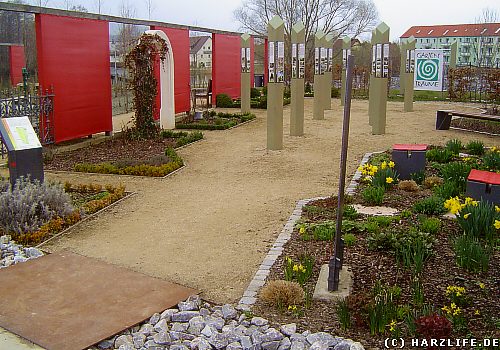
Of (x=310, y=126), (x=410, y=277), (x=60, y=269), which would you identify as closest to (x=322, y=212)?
(x=410, y=277)

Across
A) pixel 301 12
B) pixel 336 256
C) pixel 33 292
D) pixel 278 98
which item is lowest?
pixel 33 292

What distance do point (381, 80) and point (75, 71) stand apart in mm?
7433

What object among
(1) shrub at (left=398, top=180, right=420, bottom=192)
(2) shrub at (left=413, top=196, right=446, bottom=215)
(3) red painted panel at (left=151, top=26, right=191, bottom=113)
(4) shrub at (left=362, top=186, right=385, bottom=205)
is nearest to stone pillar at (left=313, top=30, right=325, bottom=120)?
(3) red painted panel at (left=151, top=26, right=191, bottom=113)

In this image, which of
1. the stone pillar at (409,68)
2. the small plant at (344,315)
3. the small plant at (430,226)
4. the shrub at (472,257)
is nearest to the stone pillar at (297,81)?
the stone pillar at (409,68)

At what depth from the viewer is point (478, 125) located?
15.3 meters

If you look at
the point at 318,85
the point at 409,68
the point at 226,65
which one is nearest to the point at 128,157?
the point at 318,85

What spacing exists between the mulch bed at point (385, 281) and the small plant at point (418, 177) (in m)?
2.01

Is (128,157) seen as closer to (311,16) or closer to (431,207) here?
(431,207)

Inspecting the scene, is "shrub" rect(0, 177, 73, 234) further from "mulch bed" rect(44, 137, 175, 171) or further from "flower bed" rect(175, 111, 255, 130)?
"flower bed" rect(175, 111, 255, 130)

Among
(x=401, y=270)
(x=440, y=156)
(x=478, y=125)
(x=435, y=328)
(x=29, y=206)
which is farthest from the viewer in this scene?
(x=478, y=125)

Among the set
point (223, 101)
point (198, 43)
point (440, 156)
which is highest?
point (198, 43)

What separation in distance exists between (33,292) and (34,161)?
3.02 meters

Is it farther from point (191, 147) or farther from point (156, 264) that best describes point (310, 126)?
point (156, 264)

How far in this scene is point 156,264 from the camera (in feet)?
17.6
